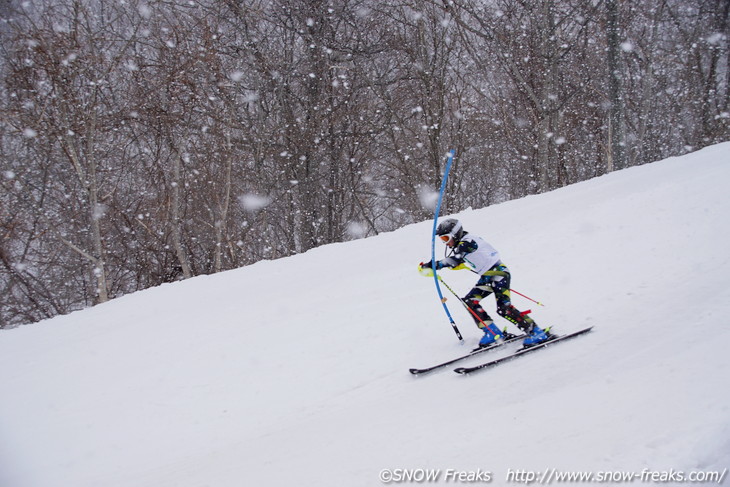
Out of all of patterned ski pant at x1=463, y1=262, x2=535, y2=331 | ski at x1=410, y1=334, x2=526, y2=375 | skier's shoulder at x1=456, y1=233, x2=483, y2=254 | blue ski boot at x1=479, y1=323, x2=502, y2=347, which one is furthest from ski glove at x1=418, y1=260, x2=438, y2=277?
ski at x1=410, y1=334, x2=526, y2=375

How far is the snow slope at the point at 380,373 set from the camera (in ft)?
12.0

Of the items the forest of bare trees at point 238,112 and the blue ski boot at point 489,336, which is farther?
the forest of bare trees at point 238,112

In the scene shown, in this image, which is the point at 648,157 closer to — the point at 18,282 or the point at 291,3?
the point at 291,3

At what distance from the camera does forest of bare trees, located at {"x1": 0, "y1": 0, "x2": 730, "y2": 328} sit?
13273mm

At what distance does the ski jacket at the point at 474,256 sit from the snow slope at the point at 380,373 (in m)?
1.15

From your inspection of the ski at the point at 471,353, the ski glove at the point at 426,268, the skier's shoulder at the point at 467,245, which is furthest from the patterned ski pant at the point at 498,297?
the ski glove at the point at 426,268

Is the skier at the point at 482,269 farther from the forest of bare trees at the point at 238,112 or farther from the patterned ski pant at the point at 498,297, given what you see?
the forest of bare trees at the point at 238,112

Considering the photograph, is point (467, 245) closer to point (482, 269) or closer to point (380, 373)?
point (482, 269)

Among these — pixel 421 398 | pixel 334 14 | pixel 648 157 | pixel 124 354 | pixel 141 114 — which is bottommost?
pixel 421 398

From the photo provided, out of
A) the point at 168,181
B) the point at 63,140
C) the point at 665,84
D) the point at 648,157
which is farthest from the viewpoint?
the point at 648,157

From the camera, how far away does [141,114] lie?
1419cm

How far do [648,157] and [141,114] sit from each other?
25.1m

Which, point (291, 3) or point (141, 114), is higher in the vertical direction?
point (291, 3)

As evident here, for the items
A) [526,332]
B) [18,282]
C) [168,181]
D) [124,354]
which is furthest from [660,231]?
[18,282]
